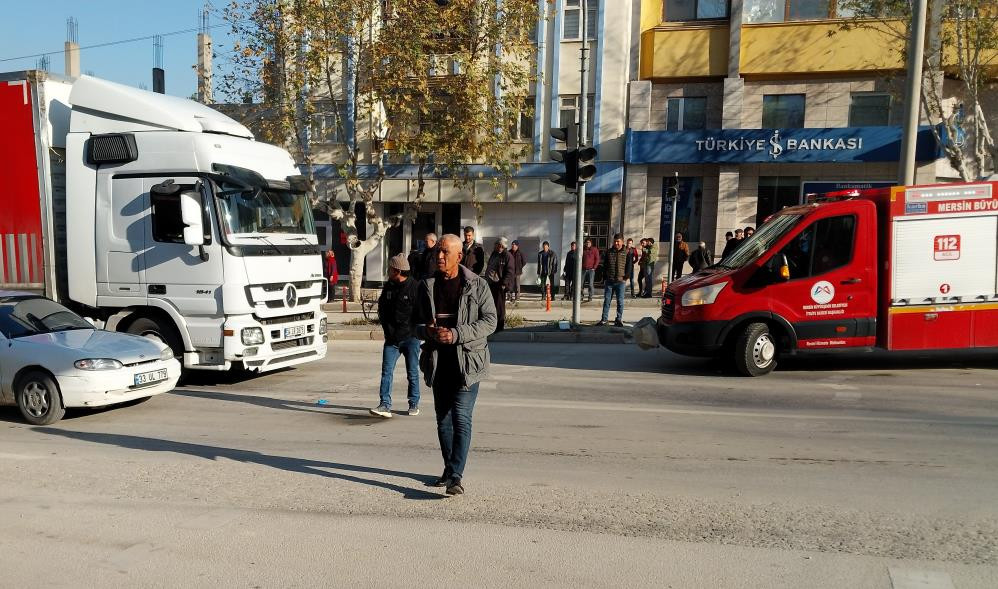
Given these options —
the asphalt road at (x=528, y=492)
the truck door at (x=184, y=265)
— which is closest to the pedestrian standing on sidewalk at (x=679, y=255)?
the asphalt road at (x=528, y=492)

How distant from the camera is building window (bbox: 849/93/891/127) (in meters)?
21.7

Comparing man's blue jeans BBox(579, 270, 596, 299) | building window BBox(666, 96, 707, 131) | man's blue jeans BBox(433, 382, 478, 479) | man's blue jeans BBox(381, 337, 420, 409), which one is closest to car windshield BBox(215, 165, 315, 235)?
man's blue jeans BBox(381, 337, 420, 409)

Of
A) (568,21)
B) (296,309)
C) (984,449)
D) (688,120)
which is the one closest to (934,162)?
(688,120)

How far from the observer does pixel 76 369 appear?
295 inches

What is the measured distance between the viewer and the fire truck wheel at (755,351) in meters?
9.93

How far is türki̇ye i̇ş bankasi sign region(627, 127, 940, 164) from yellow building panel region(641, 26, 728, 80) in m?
1.97

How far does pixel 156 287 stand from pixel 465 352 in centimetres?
579

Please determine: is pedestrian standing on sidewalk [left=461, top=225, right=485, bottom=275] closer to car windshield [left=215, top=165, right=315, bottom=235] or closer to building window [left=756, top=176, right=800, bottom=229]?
car windshield [left=215, top=165, right=315, bottom=235]

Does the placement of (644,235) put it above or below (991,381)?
above

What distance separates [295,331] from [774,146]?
1732 centimetres

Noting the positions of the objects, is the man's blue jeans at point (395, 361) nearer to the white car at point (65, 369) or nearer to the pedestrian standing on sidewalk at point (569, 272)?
the white car at point (65, 369)

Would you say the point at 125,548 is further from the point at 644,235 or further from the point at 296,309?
the point at 644,235

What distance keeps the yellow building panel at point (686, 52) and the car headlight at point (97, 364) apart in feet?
63.8

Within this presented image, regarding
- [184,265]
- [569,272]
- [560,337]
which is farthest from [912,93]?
[184,265]
